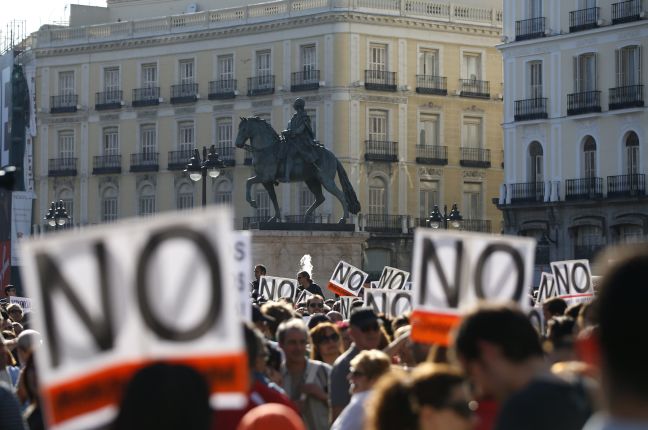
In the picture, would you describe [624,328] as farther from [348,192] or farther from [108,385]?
[348,192]

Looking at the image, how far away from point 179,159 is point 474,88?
11.9m

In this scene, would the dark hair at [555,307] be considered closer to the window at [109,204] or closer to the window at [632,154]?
the window at [632,154]

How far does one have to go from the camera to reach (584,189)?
57.2 meters

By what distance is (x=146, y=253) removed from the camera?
5.99 m

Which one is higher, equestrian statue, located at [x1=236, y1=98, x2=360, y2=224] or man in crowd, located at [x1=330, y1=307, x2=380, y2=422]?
equestrian statue, located at [x1=236, y1=98, x2=360, y2=224]

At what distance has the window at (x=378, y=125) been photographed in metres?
69.8

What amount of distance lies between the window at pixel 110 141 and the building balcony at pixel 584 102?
2418 cm

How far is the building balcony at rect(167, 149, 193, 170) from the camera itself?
238 ft

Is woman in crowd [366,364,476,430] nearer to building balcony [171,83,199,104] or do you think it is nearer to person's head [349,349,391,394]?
person's head [349,349,391,394]

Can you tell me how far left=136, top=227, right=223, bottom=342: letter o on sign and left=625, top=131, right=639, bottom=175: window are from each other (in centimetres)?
5082

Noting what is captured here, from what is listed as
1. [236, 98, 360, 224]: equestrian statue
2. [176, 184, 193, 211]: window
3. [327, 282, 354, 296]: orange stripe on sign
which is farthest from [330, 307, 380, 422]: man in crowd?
[176, 184, 193, 211]: window

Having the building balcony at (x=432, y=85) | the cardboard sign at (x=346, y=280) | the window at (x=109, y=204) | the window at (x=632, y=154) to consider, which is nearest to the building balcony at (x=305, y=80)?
the building balcony at (x=432, y=85)

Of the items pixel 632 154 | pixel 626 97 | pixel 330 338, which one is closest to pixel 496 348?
pixel 330 338

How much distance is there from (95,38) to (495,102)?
1705 centimetres
